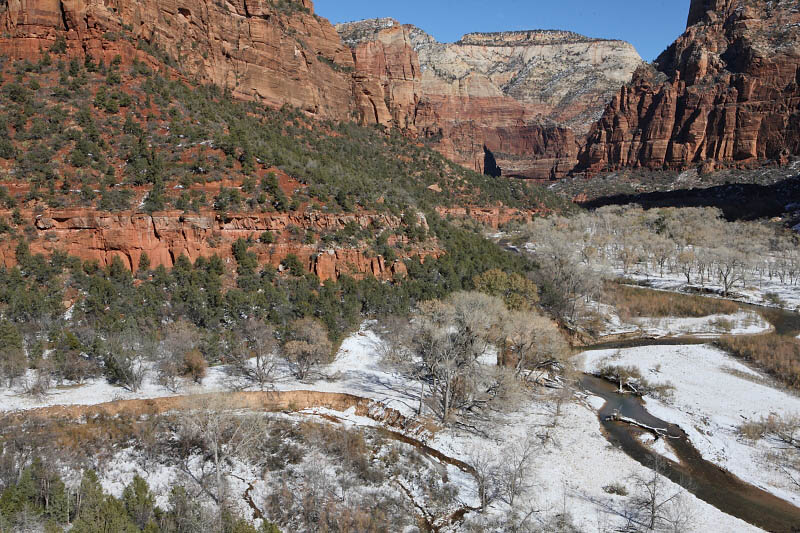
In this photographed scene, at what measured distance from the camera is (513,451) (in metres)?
21.1

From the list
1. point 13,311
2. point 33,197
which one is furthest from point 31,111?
point 13,311

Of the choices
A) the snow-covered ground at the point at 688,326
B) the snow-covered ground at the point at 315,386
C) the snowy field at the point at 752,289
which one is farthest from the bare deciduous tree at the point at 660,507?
the snowy field at the point at 752,289

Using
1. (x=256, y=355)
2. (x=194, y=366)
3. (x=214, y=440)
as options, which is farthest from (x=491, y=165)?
(x=214, y=440)

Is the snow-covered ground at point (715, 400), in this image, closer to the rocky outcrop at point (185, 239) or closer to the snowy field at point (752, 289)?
the rocky outcrop at point (185, 239)

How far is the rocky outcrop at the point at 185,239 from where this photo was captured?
31.4 m

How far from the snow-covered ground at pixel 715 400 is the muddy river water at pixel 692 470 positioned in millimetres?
555

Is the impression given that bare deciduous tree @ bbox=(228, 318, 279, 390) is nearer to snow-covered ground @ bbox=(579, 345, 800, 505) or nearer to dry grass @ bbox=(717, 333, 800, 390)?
snow-covered ground @ bbox=(579, 345, 800, 505)

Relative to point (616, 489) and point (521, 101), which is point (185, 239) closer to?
point (616, 489)

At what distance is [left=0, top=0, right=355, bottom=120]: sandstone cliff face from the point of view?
39.9 m

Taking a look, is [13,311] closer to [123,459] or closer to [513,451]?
[123,459]

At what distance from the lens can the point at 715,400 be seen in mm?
28844

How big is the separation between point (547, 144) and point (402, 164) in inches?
3946

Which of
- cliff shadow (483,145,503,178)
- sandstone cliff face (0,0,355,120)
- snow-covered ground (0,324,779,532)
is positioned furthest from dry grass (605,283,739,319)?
cliff shadow (483,145,503,178)

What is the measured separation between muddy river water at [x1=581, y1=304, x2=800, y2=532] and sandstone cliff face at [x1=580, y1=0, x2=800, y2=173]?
118m
